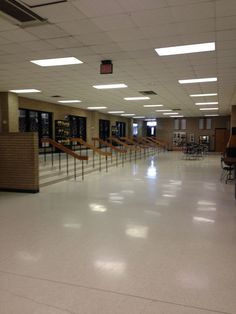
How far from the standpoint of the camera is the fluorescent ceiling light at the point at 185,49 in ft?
16.8

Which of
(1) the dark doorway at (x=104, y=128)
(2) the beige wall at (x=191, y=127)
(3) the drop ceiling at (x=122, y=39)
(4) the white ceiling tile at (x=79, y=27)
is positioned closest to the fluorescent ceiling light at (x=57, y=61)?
(3) the drop ceiling at (x=122, y=39)

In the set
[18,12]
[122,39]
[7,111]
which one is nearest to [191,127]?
[7,111]

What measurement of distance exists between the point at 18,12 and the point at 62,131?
11.5 metres

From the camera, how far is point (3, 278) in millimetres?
A: 2766

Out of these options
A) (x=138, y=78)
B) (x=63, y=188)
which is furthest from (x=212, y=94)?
(x=63, y=188)

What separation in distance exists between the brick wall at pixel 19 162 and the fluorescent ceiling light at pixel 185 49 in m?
3.53

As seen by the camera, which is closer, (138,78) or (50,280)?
(50,280)

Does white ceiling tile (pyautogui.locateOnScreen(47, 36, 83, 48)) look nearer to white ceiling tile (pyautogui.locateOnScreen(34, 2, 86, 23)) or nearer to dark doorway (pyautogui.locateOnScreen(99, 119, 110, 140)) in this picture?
white ceiling tile (pyautogui.locateOnScreen(34, 2, 86, 23))

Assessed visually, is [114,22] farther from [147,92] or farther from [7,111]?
[7,111]

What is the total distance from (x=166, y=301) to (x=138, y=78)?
6.52 meters

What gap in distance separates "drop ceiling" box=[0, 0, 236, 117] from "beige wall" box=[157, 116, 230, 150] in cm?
1691

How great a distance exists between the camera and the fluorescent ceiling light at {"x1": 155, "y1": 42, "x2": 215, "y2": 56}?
16.8 feet

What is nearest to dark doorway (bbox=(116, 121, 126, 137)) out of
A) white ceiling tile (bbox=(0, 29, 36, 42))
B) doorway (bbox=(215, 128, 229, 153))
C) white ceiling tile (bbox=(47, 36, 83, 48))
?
doorway (bbox=(215, 128, 229, 153))

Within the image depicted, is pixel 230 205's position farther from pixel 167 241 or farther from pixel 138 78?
pixel 138 78
